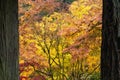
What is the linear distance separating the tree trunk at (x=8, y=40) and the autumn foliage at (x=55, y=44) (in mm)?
6651

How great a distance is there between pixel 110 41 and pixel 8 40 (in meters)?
0.50

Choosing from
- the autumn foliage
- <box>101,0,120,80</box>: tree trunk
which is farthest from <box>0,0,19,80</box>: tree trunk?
the autumn foliage

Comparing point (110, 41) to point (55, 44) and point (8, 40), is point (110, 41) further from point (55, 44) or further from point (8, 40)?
point (55, 44)

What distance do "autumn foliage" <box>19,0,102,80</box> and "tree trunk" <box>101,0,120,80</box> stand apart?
687 cm

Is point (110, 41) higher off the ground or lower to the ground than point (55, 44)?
higher

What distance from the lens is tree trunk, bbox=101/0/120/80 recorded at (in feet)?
3.57

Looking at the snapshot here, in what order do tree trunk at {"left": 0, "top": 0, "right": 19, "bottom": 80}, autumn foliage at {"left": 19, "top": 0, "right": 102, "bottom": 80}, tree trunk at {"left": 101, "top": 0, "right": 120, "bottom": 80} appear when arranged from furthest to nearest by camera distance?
1. autumn foliage at {"left": 19, "top": 0, "right": 102, "bottom": 80}
2. tree trunk at {"left": 0, "top": 0, "right": 19, "bottom": 80}
3. tree trunk at {"left": 101, "top": 0, "right": 120, "bottom": 80}

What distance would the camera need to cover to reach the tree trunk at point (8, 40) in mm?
1349

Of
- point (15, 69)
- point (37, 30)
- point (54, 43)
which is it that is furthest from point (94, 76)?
point (15, 69)

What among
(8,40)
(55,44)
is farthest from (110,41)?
(55,44)

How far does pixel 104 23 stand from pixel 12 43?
1.53ft

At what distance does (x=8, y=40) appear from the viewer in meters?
1.36

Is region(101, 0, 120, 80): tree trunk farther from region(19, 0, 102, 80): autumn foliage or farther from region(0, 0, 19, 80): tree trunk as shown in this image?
region(19, 0, 102, 80): autumn foliage

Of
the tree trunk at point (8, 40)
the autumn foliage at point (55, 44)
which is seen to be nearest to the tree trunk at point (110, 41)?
the tree trunk at point (8, 40)
